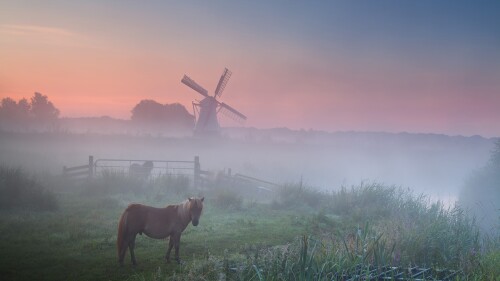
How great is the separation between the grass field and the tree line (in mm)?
35730

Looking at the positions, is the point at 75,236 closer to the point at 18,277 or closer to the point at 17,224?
the point at 17,224

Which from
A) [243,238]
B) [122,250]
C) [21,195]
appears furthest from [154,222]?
[21,195]

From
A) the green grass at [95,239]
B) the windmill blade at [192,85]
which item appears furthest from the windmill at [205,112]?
the green grass at [95,239]

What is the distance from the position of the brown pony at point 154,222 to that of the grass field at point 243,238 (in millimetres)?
565

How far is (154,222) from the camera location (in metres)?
9.22

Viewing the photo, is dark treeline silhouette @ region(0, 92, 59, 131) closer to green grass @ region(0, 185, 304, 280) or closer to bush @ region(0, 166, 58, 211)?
bush @ region(0, 166, 58, 211)

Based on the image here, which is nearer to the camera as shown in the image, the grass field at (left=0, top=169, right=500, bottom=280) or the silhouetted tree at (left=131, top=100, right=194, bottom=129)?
the grass field at (left=0, top=169, right=500, bottom=280)

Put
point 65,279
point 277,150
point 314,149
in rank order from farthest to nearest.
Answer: point 314,149, point 277,150, point 65,279

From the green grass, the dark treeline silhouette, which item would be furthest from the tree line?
the green grass

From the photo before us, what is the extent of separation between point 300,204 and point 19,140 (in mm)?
30457

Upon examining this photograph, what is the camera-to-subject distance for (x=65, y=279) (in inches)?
313

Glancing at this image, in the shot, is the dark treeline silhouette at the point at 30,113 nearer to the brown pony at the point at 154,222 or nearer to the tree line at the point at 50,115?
the tree line at the point at 50,115

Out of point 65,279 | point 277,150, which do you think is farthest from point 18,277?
point 277,150

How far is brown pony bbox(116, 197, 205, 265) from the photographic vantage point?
881 cm
